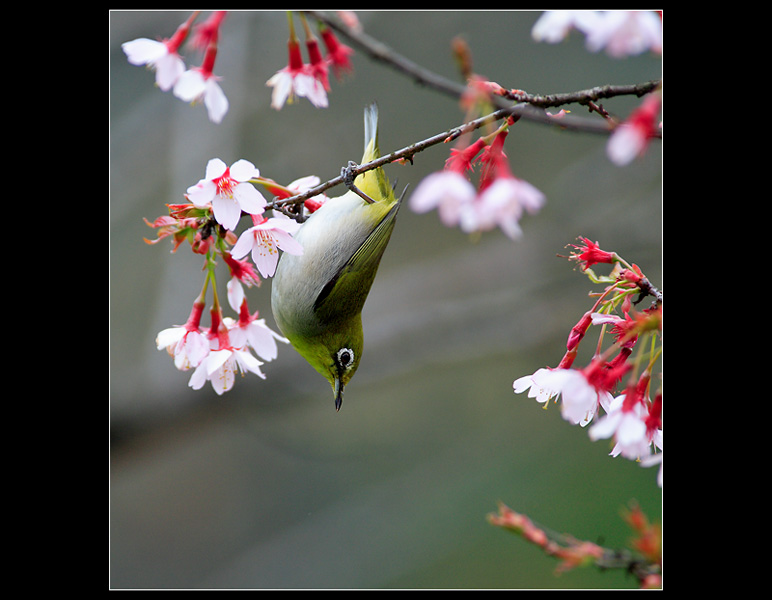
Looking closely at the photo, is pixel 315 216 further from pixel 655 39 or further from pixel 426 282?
pixel 426 282

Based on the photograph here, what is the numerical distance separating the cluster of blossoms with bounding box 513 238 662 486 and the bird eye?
2.96 feet

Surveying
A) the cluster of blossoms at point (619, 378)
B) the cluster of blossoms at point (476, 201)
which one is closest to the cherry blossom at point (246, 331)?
the cluster of blossoms at point (619, 378)

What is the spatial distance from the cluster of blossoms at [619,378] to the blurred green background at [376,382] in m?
3.40

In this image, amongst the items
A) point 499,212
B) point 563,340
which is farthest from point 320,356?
point 563,340

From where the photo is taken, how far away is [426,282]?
233 inches

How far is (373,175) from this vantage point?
7.42 ft

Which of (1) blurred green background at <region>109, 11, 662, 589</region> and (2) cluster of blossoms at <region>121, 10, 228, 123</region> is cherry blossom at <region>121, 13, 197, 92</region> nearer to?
(2) cluster of blossoms at <region>121, 10, 228, 123</region>

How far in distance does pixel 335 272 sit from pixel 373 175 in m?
0.39

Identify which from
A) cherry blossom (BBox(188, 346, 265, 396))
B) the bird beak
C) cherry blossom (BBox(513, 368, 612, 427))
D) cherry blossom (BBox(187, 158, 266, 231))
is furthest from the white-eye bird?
cherry blossom (BBox(513, 368, 612, 427))

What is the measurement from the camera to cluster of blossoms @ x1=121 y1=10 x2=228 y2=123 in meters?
1.30

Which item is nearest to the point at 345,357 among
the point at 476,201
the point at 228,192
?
the point at 228,192

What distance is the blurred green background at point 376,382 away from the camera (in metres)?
4.93

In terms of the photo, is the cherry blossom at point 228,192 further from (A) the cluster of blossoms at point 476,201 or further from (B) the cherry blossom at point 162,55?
(A) the cluster of blossoms at point 476,201

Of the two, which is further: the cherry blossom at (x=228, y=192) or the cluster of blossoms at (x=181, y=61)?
the cherry blossom at (x=228, y=192)
